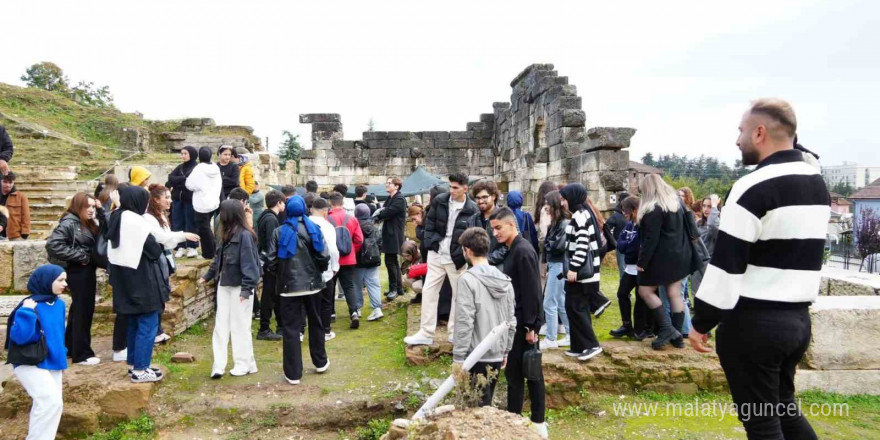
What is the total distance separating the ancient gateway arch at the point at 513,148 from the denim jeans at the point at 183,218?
22.7ft

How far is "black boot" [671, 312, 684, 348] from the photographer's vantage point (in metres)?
5.18

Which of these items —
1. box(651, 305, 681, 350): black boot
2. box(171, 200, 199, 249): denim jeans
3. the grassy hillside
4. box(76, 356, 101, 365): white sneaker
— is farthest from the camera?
the grassy hillside

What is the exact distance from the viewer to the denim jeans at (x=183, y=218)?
26.0 ft

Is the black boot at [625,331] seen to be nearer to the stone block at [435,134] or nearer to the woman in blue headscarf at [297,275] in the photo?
the woman in blue headscarf at [297,275]

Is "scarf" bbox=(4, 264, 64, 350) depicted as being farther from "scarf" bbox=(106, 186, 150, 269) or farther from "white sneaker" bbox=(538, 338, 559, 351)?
"white sneaker" bbox=(538, 338, 559, 351)

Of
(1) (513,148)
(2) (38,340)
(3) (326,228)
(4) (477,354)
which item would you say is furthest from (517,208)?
(1) (513,148)

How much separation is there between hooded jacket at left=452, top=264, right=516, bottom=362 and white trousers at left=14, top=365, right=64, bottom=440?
308cm

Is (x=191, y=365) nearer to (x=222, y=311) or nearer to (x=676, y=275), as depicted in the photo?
(x=222, y=311)

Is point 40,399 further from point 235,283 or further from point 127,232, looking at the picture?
point 235,283

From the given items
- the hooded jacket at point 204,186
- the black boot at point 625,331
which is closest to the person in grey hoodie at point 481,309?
the black boot at point 625,331

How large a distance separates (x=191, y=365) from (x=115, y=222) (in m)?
1.87

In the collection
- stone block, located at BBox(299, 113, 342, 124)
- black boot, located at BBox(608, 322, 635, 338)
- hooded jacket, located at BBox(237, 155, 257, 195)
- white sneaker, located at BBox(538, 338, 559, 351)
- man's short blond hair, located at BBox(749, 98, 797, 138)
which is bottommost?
white sneaker, located at BBox(538, 338, 559, 351)

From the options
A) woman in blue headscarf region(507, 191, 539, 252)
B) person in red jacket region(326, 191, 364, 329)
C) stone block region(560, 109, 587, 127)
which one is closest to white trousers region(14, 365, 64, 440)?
person in red jacket region(326, 191, 364, 329)

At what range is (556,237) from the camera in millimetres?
5406
